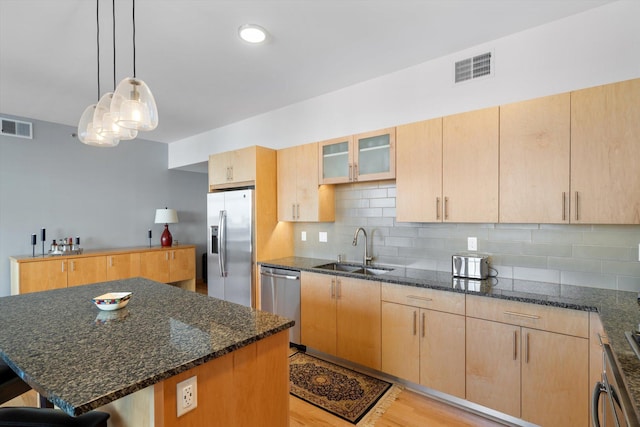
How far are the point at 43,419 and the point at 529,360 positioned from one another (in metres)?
2.37

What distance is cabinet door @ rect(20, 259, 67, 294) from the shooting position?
366 centimetres

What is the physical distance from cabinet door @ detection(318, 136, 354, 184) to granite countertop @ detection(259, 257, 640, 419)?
94 centimetres

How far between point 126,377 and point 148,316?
2.22 feet

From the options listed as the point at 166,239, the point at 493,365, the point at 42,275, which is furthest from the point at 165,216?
the point at 493,365

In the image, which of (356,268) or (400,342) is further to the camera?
(356,268)

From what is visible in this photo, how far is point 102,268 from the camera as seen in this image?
4.27 m

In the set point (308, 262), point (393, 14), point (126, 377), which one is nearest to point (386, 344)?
point (308, 262)

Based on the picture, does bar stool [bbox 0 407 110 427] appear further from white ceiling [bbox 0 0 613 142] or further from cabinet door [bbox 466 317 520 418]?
white ceiling [bbox 0 0 613 142]

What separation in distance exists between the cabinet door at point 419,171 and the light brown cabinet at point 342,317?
71 cm

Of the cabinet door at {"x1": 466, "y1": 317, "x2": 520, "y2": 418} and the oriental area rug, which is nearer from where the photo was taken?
the cabinet door at {"x1": 466, "y1": 317, "x2": 520, "y2": 418}

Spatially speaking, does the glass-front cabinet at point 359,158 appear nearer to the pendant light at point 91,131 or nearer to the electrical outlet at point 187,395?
the pendant light at point 91,131

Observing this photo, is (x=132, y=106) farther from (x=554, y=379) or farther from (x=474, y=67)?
(x=554, y=379)

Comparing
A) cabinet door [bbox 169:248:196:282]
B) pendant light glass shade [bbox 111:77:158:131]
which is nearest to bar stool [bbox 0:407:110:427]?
pendant light glass shade [bbox 111:77:158:131]

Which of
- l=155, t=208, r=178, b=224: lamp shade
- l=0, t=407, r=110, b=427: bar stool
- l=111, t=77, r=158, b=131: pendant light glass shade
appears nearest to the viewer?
l=0, t=407, r=110, b=427: bar stool
